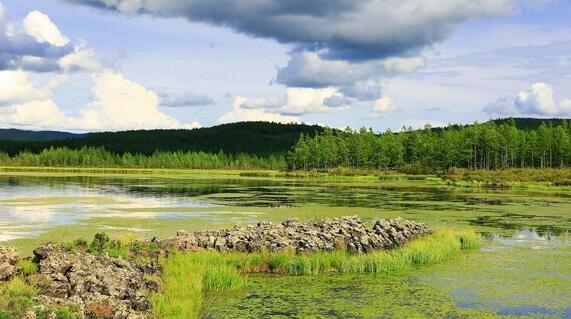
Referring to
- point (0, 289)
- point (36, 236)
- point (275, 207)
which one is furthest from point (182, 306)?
point (275, 207)

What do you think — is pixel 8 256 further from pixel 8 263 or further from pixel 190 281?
pixel 190 281

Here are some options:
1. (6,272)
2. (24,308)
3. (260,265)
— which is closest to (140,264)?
(6,272)

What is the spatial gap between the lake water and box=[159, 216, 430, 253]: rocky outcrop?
13.3 feet

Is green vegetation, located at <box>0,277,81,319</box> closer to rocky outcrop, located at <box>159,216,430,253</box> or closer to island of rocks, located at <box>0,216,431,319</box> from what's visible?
island of rocks, located at <box>0,216,431,319</box>

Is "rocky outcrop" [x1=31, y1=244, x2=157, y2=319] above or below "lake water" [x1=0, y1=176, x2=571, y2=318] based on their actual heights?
above

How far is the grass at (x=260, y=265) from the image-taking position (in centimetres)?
2016

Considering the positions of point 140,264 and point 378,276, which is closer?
point 140,264

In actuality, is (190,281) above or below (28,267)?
below

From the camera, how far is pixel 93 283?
18516 mm

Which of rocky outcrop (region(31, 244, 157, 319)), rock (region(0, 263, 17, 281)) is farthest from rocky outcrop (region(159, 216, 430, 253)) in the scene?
rock (region(0, 263, 17, 281))

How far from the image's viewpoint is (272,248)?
99.5 ft

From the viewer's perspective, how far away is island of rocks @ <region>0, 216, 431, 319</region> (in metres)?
17.1

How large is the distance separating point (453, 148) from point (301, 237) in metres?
142

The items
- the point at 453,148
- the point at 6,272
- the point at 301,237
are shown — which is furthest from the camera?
the point at 453,148
